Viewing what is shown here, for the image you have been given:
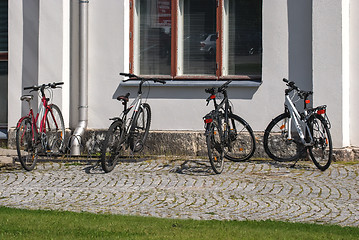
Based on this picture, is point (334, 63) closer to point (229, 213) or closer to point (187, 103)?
point (187, 103)

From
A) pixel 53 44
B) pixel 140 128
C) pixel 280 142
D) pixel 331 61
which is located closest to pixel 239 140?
pixel 280 142

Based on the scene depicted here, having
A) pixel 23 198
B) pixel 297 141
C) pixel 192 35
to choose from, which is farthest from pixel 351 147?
pixel 23 198

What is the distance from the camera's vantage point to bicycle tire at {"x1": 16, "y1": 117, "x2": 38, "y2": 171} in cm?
1042

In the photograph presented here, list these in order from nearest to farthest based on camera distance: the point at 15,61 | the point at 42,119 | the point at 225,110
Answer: the point at 225,110 → the point at 42,119 → the point at 15,61

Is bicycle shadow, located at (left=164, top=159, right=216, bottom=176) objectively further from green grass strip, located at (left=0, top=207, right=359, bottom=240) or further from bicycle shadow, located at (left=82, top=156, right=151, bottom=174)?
green grass strip, located at (left=0, top=207, right=359, bottom=240)

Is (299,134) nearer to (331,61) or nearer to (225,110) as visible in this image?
(225,110)

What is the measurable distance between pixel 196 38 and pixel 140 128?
1.92 m

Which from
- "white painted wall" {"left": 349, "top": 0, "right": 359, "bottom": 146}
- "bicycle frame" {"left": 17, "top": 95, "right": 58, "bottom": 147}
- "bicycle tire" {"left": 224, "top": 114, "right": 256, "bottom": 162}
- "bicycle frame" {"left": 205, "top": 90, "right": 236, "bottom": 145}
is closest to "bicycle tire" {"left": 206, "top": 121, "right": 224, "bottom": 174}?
"bicycle frame" {"left": 205, "top": 90, "right": 236, "bottom": 145}

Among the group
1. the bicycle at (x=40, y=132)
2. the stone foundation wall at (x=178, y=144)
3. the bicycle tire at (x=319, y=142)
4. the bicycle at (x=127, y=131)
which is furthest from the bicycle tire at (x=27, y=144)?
the bicycle tire at (x=319, y=142)

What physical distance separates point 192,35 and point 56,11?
87.4 inches

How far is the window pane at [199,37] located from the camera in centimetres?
1234

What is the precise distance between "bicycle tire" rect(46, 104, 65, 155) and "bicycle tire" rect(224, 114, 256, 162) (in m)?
2.60

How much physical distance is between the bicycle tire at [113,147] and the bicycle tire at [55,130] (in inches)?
48.8

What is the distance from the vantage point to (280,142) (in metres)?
11.7
